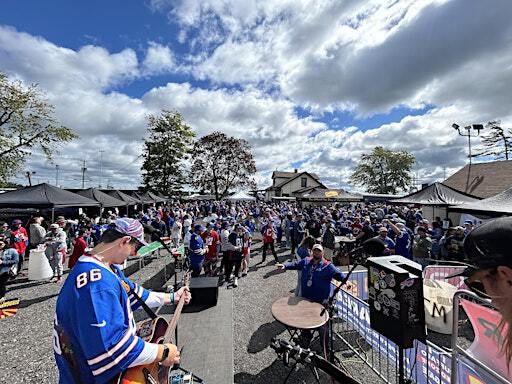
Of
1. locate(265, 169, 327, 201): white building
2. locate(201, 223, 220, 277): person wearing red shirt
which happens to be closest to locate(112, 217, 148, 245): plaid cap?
locate(201, 223, 220, 277): person wearing red shirt

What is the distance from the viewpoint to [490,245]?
3.50 ft

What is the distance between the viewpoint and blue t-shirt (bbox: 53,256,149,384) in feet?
5.25

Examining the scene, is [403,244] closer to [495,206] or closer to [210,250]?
[495,206]

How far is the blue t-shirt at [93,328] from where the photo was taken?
1.60m

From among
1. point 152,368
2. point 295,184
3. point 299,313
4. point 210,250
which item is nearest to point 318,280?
point 299,313

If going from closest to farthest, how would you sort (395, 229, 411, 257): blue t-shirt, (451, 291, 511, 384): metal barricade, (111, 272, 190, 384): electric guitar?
(111, 272, 190, 384): electric guitar → (451, 291, 511, 384): metal barricade → (395, 229, 411, 257): blue t-shirt

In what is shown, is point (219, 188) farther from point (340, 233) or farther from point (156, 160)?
point (340, 233)

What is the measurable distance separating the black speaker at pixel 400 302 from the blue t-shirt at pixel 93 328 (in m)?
2.38

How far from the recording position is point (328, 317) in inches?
153

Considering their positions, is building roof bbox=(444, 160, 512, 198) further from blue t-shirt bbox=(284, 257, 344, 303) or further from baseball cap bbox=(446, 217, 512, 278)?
baseball cap bbox=(446, 217, 512, 278)

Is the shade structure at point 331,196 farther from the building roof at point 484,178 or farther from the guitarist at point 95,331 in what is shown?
the guitarist at point 95,331

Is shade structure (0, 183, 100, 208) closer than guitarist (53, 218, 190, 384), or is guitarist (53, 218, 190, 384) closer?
guitarist (53, 218, 190, 384)

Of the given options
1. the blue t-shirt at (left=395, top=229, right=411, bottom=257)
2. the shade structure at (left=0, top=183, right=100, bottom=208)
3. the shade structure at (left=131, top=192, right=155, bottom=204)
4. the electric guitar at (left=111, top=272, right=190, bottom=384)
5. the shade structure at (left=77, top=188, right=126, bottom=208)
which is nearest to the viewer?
the electric guitar at (left=111, top=272, right=190, bottom=384)

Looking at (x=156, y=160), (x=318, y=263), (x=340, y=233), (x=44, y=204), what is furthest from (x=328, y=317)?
(x=156, y=160)
